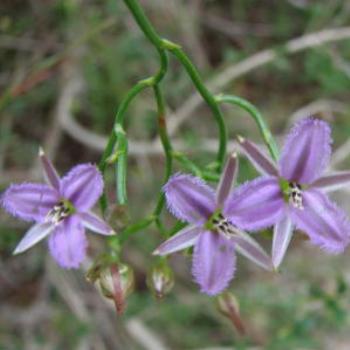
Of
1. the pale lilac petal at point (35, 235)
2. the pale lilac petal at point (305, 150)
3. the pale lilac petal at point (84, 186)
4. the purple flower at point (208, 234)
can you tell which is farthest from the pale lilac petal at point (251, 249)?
the pale lilac petal at point (35, 235)

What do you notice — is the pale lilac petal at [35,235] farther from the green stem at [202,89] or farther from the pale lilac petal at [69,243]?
the green stem at [202,89]

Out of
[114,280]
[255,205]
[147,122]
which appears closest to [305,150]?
[255,205]

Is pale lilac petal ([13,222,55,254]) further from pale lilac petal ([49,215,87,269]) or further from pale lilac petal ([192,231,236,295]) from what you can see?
pale lilac petal ([192,231,236,295])

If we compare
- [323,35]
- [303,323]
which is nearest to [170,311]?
[303,323]

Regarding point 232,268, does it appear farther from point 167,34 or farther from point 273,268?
Answer: point 167,34

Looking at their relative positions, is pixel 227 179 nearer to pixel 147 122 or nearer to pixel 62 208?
pixel 62 208
